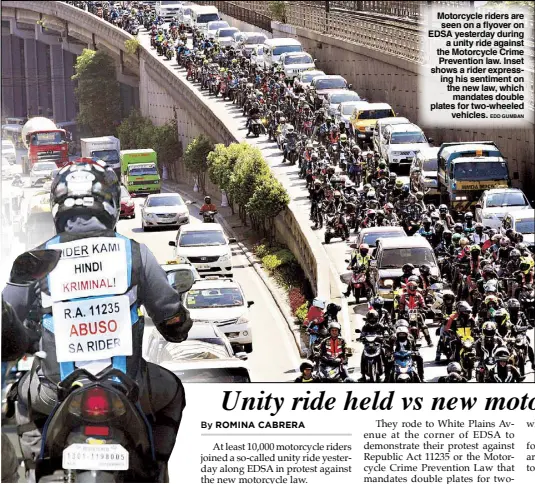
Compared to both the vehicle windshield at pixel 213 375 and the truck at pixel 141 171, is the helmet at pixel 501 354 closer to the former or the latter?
the vehicle windshield at pixel 213 375

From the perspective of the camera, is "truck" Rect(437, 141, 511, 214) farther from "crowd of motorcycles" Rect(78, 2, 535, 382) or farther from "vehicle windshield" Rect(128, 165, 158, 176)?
"vehicle windshield" Rect(128, 165, 158, 176)

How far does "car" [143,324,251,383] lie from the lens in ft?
53.1

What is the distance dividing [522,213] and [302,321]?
17.3ft

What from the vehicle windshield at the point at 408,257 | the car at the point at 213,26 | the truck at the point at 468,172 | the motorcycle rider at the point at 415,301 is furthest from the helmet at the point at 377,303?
→ the car at the point at 213,26

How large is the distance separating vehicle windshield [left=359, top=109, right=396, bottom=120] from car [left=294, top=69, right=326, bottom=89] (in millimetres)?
4136

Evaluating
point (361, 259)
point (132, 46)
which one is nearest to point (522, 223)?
point (361, 259)

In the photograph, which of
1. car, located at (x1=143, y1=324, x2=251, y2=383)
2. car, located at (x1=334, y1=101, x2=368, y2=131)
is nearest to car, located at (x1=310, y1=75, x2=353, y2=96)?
car, located at (x1=334, y1=101, x2=368, y2=131)

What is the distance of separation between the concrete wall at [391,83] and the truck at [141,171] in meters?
3.46

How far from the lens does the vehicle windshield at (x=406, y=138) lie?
23844mm

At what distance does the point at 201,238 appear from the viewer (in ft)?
65.5

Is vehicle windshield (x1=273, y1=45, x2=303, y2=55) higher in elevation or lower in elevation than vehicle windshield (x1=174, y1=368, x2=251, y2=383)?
higher

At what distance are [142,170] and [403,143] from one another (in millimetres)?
4864

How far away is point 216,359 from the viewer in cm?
1689

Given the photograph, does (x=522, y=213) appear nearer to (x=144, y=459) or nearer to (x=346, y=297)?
(x=346, y=297)
